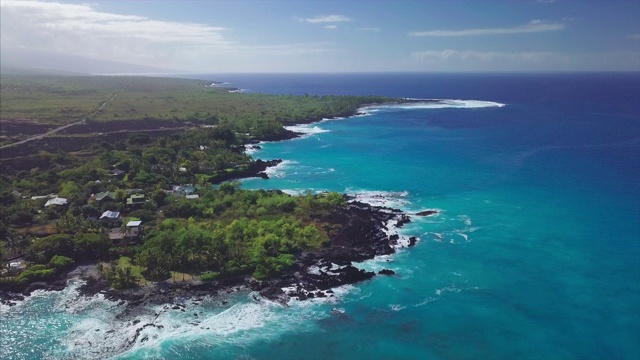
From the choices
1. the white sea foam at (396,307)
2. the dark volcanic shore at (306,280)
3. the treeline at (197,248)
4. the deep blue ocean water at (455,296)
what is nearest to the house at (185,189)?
the deep blue ocean water at (455,296)

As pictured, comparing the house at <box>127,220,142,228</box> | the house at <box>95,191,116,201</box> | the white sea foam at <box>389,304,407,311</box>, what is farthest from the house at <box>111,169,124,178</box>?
the white sea foam at <box>389,304,407,311</box>

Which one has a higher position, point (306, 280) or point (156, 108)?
point (156, 108)

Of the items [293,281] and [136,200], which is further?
[136,200]

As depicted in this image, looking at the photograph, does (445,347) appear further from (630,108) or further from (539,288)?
(630,108)

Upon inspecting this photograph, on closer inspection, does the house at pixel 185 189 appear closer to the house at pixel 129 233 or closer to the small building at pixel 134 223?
the small building at pixel 134 223

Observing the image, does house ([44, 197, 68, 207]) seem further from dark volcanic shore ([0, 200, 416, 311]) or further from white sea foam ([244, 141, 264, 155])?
white sea foam ([244, 141, 264, 155])

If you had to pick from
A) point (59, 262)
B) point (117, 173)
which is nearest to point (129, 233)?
point (59, 262)

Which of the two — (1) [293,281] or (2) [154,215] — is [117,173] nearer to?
(2) [154,215]

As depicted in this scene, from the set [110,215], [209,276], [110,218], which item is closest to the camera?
[209,276]

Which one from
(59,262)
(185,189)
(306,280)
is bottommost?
(306,280)

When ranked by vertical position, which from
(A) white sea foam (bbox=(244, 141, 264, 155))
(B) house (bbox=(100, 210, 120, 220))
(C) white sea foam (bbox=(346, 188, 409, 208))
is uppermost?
(A) white sea foam (bbox=(244, 141, 264, 155))

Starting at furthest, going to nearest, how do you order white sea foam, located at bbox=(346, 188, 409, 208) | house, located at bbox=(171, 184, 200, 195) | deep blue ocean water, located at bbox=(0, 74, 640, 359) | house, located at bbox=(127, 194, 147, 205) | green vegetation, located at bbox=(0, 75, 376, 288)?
house, located at bbox=(171, 184, 200, 195), white sea foam, located at bbox=(346, 188, 409, 208), house, located at bbox=(127, 194, 147, 205), green vegetation, located at bbox=(0, 75, 376, 288), deep blue ocean water, located at bbox=(0, 74, 640, 359)

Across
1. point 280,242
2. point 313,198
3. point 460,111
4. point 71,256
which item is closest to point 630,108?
point 460,111
